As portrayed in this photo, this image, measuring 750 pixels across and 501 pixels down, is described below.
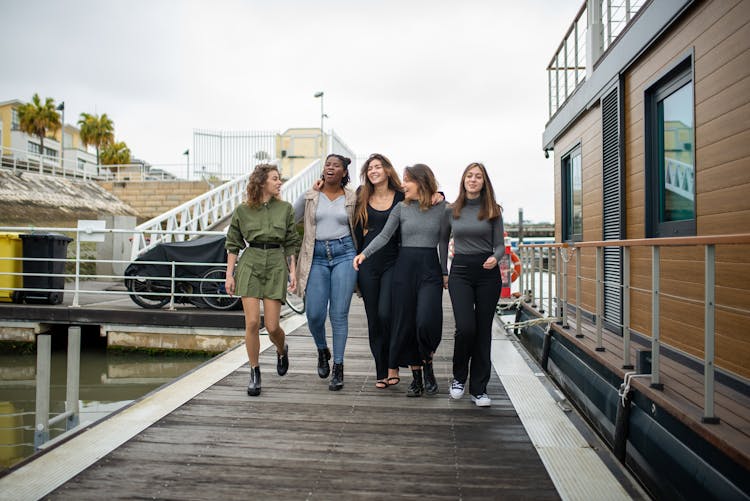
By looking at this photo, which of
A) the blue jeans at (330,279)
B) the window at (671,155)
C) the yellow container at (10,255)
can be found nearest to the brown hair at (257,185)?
the blue jeans at (330,279)

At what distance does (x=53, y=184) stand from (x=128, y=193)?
99.6 inches

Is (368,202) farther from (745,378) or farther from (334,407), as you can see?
(745,378)

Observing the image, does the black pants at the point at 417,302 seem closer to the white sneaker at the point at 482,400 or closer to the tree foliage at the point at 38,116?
the white sneaker at the point at 482,400

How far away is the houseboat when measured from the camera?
250 centimetres

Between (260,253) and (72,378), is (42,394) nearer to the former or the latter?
(72,378)

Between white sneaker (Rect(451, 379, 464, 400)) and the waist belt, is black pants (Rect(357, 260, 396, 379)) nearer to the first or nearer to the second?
white sneaker (Rect(451, 379, 464, 400))

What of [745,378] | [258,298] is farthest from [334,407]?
[745,378]

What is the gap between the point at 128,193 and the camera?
A: 21.9 metres

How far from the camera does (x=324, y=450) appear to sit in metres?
3.00

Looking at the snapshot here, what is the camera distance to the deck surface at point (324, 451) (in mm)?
2512

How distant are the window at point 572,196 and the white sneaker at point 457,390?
13.7ft

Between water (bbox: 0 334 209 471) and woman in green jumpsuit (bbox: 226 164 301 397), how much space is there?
1.87 metres

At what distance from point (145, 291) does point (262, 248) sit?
463 cm

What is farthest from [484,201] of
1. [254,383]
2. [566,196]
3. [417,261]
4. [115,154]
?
[115,154]
